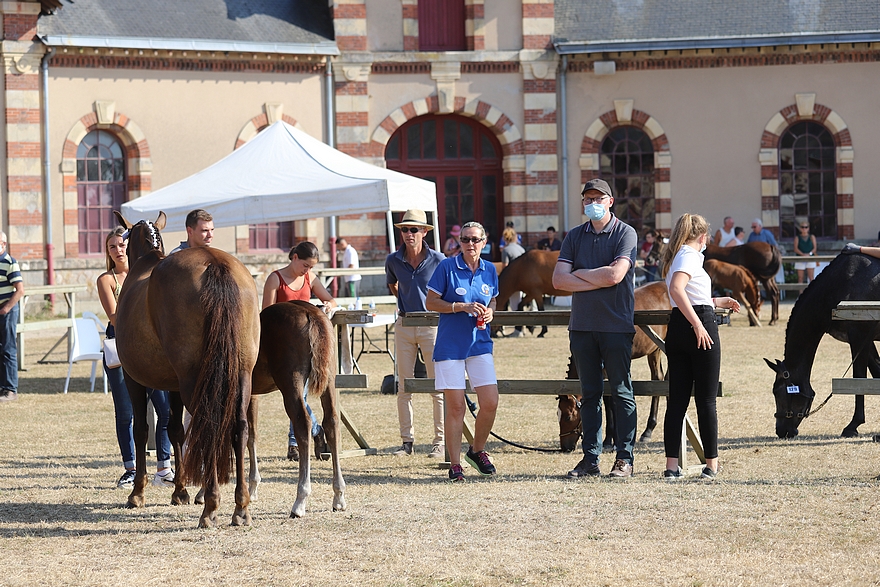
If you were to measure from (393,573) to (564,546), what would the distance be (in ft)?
2.87

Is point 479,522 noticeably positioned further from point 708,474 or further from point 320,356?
point 708,474

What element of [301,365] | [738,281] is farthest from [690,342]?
[738,281]

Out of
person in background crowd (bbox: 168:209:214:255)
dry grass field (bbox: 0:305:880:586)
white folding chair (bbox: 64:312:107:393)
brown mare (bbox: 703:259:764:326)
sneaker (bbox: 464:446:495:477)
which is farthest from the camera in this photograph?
brown mare (bbox: 703:259:764:326)

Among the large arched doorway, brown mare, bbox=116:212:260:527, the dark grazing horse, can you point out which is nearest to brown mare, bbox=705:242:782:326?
the large arched doorway

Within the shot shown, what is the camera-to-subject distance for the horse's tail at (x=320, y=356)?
613 cm

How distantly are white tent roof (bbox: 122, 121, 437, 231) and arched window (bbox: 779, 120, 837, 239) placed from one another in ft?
39.7

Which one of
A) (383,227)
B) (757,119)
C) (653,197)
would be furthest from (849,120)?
(383,227)

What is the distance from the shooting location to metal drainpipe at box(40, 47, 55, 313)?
20.3 m

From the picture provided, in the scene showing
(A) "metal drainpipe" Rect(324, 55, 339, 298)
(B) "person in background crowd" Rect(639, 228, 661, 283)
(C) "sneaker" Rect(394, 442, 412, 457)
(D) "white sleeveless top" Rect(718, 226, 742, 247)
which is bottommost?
(C) "sneaker" Rect(394, 442, 412, 457)

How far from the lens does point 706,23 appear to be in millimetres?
22984

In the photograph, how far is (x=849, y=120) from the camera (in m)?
22.9

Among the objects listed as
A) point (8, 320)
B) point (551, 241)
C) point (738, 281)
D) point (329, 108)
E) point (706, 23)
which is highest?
point (706, 23)

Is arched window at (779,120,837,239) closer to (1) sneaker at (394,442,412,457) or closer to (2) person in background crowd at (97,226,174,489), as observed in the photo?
(1) sneaker at (394,442,412,457)

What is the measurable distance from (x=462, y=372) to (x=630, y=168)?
17136mm
